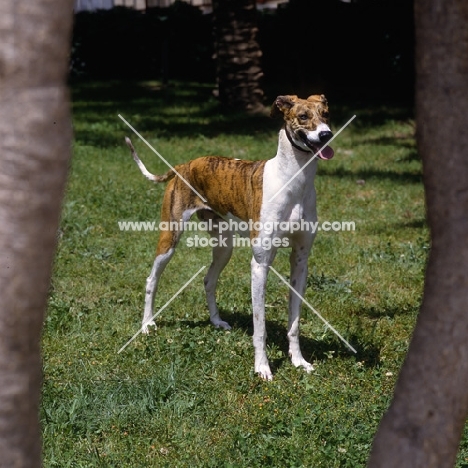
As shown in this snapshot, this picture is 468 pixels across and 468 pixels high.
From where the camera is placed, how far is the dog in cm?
600

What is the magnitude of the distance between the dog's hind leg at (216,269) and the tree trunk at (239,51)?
867cm

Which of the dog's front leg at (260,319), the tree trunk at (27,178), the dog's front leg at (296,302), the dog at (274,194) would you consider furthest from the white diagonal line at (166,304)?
the tree trunk at (27,178)

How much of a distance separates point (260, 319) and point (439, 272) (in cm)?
347

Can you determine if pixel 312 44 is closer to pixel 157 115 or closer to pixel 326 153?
pixel 157 115

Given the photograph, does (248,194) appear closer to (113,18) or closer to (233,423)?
(233,423)

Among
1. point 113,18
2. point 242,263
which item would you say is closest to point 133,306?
point 242,263

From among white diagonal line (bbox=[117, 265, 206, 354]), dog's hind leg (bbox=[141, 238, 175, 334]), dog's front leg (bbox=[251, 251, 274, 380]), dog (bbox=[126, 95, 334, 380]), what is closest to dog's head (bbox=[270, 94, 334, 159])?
dog (bbox=[126, 95, 334, 380])

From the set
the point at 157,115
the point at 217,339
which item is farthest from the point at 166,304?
the point at 157,115

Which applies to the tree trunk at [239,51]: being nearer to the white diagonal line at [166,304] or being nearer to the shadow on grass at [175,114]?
the shadow on grass at [175,114]

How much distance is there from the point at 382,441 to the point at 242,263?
5933 mm

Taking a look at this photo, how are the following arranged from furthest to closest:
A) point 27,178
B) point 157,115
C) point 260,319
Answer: point 157,115 → point 260,319 → point 27,178

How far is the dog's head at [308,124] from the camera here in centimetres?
587

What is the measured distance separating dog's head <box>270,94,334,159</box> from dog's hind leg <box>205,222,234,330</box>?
1.41 m

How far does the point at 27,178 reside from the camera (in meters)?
2.35
